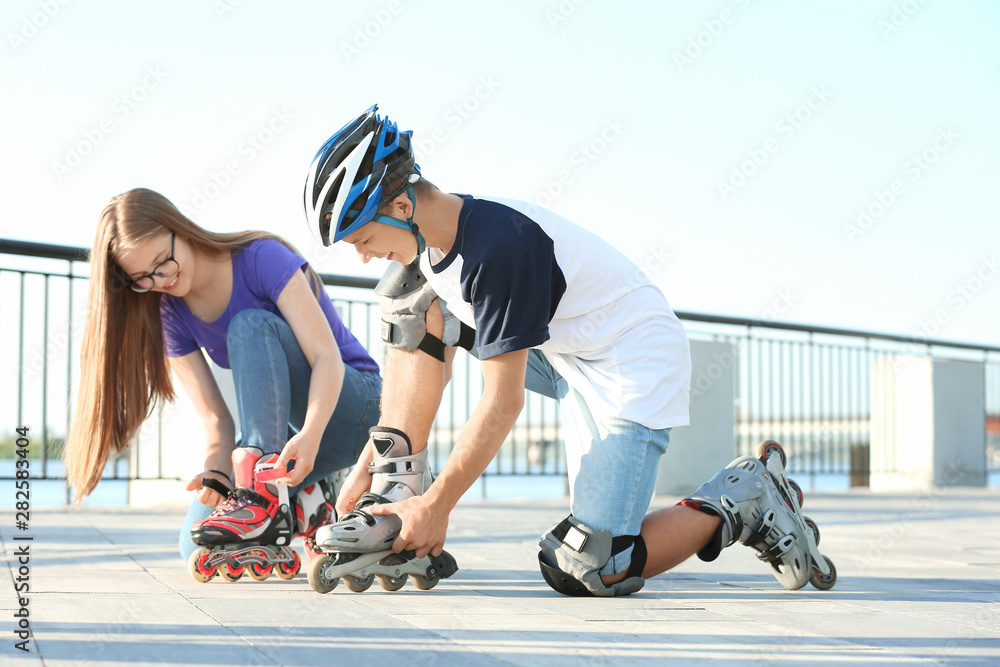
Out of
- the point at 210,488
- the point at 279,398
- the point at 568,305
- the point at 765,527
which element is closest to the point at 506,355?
the point at 568,305

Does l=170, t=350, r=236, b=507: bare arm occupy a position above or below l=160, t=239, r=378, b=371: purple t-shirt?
below

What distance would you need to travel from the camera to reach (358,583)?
1908 millimetres

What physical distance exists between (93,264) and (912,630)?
6.77ft

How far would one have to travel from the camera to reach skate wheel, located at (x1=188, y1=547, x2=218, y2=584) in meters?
2.03

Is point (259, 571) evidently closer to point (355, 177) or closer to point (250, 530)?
point (250, 530)

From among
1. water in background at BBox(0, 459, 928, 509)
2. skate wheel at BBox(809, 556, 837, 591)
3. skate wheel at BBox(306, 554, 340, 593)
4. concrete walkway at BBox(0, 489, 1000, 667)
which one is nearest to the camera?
concrete walkway at BBox(0, 489, 1000, 667)

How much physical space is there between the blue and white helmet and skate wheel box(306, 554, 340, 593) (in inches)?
27.1

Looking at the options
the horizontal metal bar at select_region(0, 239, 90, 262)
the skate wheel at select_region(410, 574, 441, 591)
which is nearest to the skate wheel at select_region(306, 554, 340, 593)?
the skate wheel at select_region(410, 574, 441, 591)

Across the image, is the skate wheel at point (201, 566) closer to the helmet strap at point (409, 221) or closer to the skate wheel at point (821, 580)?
the helmet strap at point (409, 221)

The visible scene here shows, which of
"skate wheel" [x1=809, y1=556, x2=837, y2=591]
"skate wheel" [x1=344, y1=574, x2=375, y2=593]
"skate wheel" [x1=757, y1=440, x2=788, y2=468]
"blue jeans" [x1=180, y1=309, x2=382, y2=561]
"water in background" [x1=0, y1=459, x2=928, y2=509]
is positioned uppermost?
"blue jeans" [x1=180, y1=309, x2=382, y2=561]

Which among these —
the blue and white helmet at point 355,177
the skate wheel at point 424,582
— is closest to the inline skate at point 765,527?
the skate wheel at point 424,582

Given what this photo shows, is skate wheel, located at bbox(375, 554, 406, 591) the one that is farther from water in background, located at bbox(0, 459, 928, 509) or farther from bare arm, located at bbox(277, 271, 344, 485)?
water in background, located at bbox(0, 459, 928, 509)

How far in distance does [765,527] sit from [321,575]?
1.08 metres

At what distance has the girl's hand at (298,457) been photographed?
6.78ft
